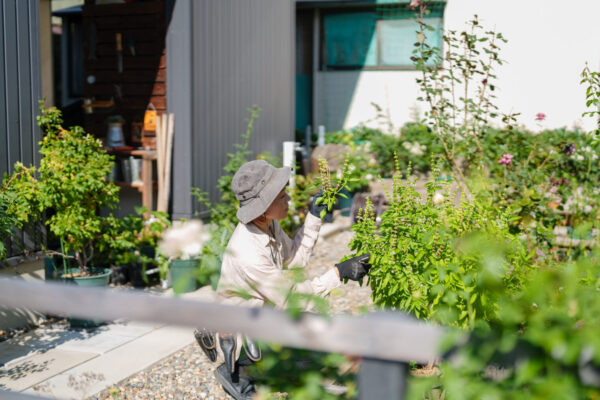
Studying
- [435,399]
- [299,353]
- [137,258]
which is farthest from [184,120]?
[299,353]

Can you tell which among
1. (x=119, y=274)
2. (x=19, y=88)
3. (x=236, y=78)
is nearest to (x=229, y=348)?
(x=19, y=88)

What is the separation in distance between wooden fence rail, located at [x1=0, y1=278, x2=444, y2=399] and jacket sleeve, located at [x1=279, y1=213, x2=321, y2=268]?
6.84 feet

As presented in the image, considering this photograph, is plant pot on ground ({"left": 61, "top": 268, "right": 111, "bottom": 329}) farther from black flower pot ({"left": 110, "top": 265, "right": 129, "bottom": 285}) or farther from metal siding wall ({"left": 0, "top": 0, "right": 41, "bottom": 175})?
metal siding wall ({"left": 0, "top": 0, "right": 41, "bottom": 175})

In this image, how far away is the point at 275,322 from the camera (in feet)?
4.58

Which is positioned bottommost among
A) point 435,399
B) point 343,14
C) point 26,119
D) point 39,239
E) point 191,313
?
point 435,399

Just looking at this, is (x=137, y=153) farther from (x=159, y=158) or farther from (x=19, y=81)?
(x=19, y=81)

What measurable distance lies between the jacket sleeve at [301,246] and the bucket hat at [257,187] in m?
0.36

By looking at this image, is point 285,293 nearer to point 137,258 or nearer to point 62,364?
point 62,364

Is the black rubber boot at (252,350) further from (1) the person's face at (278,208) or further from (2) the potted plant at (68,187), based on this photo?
(2) the potted plant at (68,187)

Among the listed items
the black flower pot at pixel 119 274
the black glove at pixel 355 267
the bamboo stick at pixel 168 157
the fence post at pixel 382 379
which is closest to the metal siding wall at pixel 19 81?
Answer: the black flower pot at pixel 119 274

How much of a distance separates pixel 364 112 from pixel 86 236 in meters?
8.39

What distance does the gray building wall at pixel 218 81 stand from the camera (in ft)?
20.2

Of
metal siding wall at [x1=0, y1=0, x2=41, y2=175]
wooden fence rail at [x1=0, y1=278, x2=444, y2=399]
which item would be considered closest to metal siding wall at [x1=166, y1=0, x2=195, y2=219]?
metal siding wall at [x1=0, y1=0, x2=41, y2=175]

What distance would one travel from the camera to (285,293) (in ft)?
4.98
